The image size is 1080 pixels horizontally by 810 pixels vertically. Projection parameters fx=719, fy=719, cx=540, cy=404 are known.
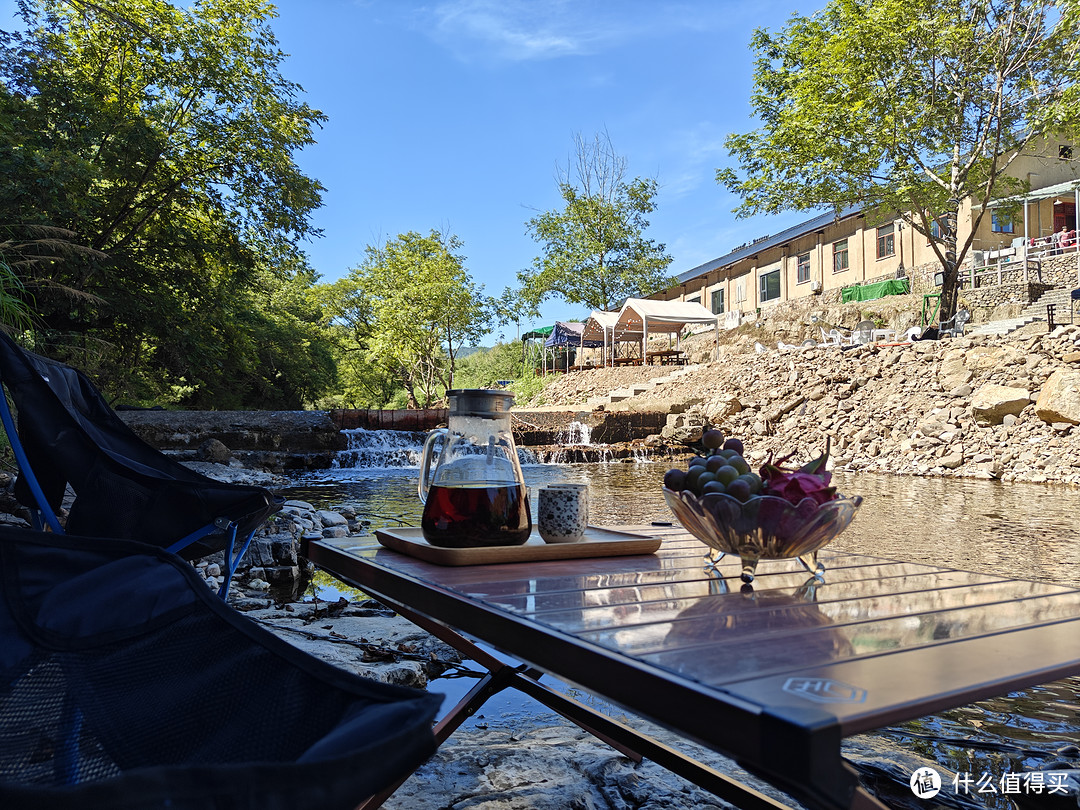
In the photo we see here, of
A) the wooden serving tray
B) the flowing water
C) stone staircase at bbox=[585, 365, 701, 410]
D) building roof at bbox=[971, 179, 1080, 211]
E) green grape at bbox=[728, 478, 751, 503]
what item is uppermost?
building roof at bbox=[971, 179, 1080, 211]

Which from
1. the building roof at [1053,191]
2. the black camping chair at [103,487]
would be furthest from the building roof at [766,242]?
the black camping chair at [103,487]

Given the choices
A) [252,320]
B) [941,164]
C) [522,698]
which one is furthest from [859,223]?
[522,698]

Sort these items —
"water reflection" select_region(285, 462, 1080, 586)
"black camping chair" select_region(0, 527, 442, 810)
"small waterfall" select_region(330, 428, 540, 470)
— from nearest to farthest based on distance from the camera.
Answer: "black camping chair" select_region(0, 527, 442, 810)
"water reflection" select_region(285, 462, 1080, 586)
"small waterfall" select_region(330, 428, 540, 470)

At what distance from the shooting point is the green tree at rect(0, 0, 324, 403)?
9.38m

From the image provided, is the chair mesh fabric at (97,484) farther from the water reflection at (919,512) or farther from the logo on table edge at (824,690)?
the logo on table edge at (824,690)

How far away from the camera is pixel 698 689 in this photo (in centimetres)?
59

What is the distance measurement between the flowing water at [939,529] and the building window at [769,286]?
16508 millimetres

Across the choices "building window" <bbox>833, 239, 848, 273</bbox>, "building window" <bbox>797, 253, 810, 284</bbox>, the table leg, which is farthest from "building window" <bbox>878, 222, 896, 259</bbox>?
the table leg

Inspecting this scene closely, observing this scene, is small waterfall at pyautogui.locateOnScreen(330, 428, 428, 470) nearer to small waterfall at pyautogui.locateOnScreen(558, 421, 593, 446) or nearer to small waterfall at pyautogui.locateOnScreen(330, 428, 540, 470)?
small waterfall at pyautogui.locateOnScreen(330, 428, 540, 470)

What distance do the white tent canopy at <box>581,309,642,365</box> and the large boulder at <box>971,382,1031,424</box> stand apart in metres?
14.2

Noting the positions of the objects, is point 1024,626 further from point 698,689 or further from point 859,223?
point 859,223

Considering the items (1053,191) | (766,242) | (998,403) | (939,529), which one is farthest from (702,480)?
(766,242)

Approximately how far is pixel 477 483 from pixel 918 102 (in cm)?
1608

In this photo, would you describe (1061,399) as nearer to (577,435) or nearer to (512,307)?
(577,435)
